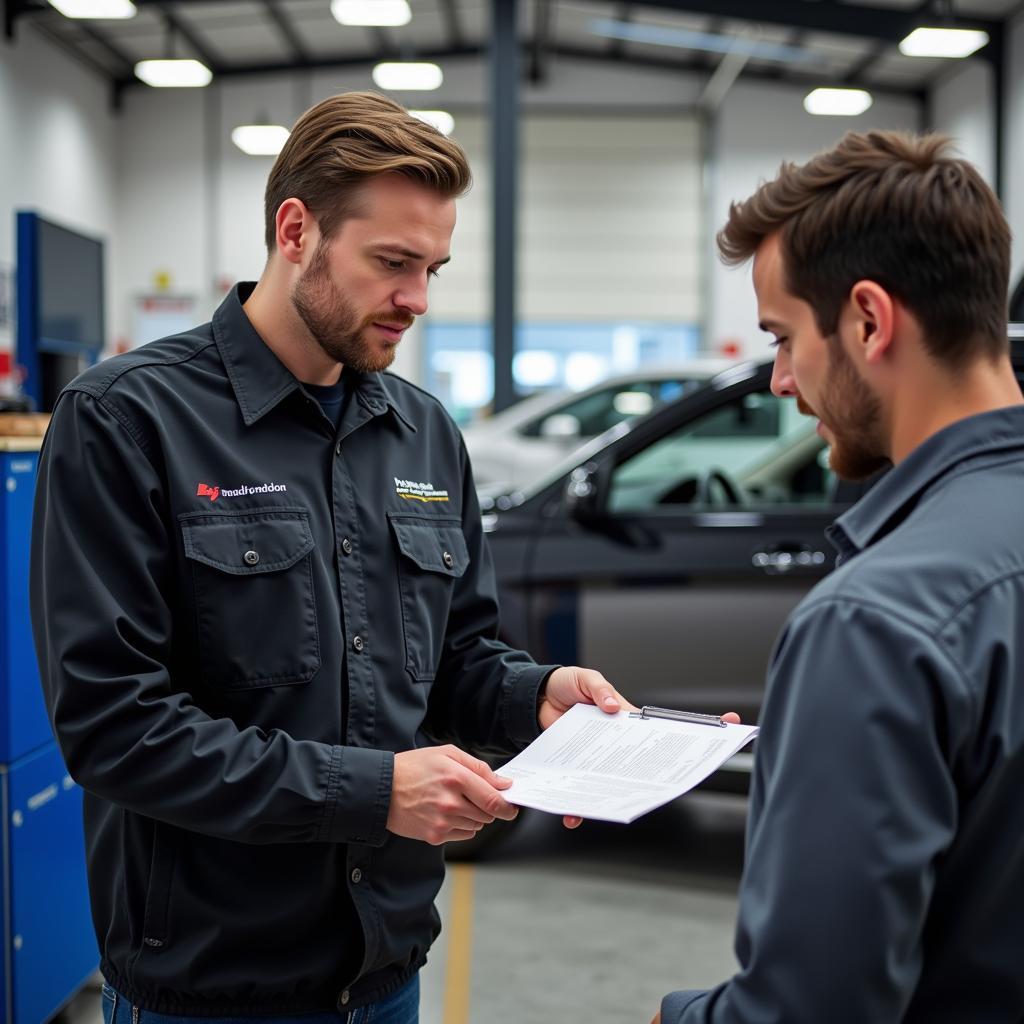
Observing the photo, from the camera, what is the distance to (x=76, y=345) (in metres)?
5.00

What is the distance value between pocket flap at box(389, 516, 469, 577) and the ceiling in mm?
11586

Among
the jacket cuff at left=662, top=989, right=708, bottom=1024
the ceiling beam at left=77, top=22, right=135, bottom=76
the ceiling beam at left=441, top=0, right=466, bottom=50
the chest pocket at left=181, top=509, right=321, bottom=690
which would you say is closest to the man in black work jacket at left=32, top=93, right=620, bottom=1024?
the chest pocket at left=181, top=509, right=321, bottom=690

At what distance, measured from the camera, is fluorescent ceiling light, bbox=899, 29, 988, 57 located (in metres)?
10.5

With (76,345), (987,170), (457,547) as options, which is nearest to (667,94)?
(987,170)

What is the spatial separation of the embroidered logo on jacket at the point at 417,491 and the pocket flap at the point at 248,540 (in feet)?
0.61

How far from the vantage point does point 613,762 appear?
1524 millimetres

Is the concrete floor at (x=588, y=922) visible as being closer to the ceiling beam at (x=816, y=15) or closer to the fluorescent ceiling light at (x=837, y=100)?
the ceiling beam at (x=816, y=15)

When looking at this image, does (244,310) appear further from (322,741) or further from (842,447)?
(842,447)

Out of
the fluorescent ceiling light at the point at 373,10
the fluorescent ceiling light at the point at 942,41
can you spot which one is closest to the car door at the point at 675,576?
the fluorescent ceiling light at the point at 373,10

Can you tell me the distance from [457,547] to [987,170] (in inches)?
535

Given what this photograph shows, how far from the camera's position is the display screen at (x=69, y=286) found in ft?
15.5

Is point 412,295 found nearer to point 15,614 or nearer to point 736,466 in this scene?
point 15,614

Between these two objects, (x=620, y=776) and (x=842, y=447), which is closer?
(x=842, y=447)

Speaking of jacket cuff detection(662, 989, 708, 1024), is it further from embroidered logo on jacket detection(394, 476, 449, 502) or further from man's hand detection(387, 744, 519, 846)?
embroidered logo on jacket detection(394, 476, 449, 502)
